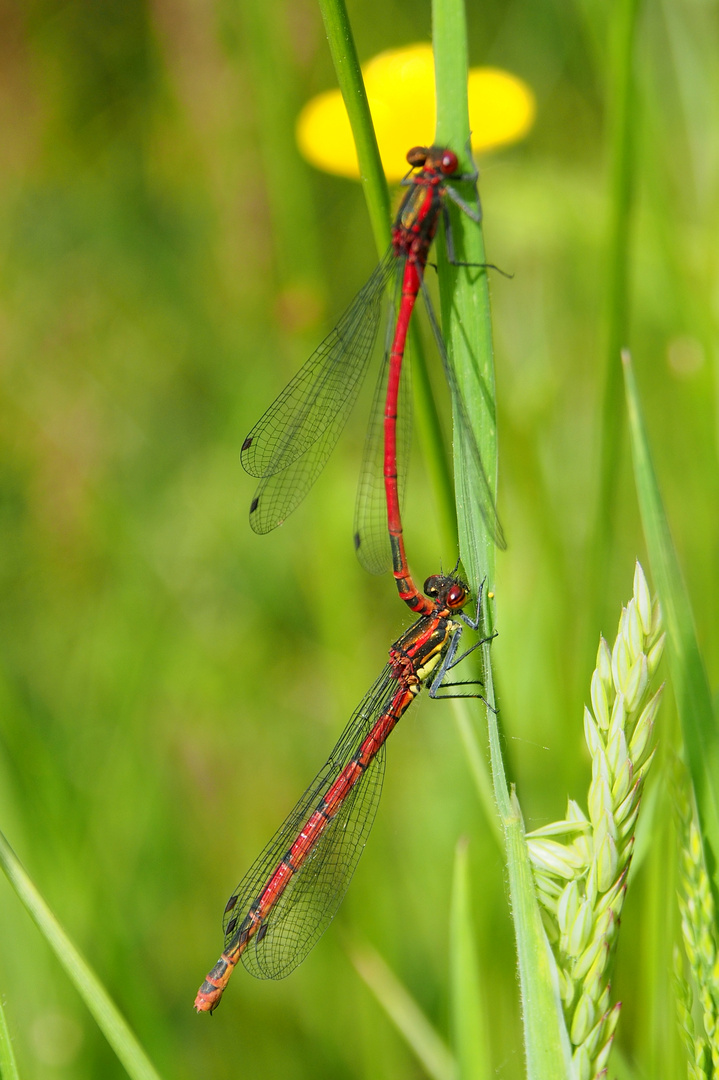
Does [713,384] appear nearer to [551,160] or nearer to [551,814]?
[551,814]

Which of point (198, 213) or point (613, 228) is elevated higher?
point (198, 213)

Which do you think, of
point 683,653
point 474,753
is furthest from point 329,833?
point 683,653

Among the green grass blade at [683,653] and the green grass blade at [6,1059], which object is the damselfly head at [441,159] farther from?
the green grass blade at [6,1059]

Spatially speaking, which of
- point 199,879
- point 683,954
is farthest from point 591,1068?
point 199,879

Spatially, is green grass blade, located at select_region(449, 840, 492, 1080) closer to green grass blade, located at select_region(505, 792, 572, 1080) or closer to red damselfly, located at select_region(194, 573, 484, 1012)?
green grass blade, located at select_region(505, 792, 572, 1080)

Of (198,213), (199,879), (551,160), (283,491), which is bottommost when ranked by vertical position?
(199,879)

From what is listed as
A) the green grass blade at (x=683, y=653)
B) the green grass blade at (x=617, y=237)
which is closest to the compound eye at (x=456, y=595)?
the green grass blade at (x=617, y=237)
